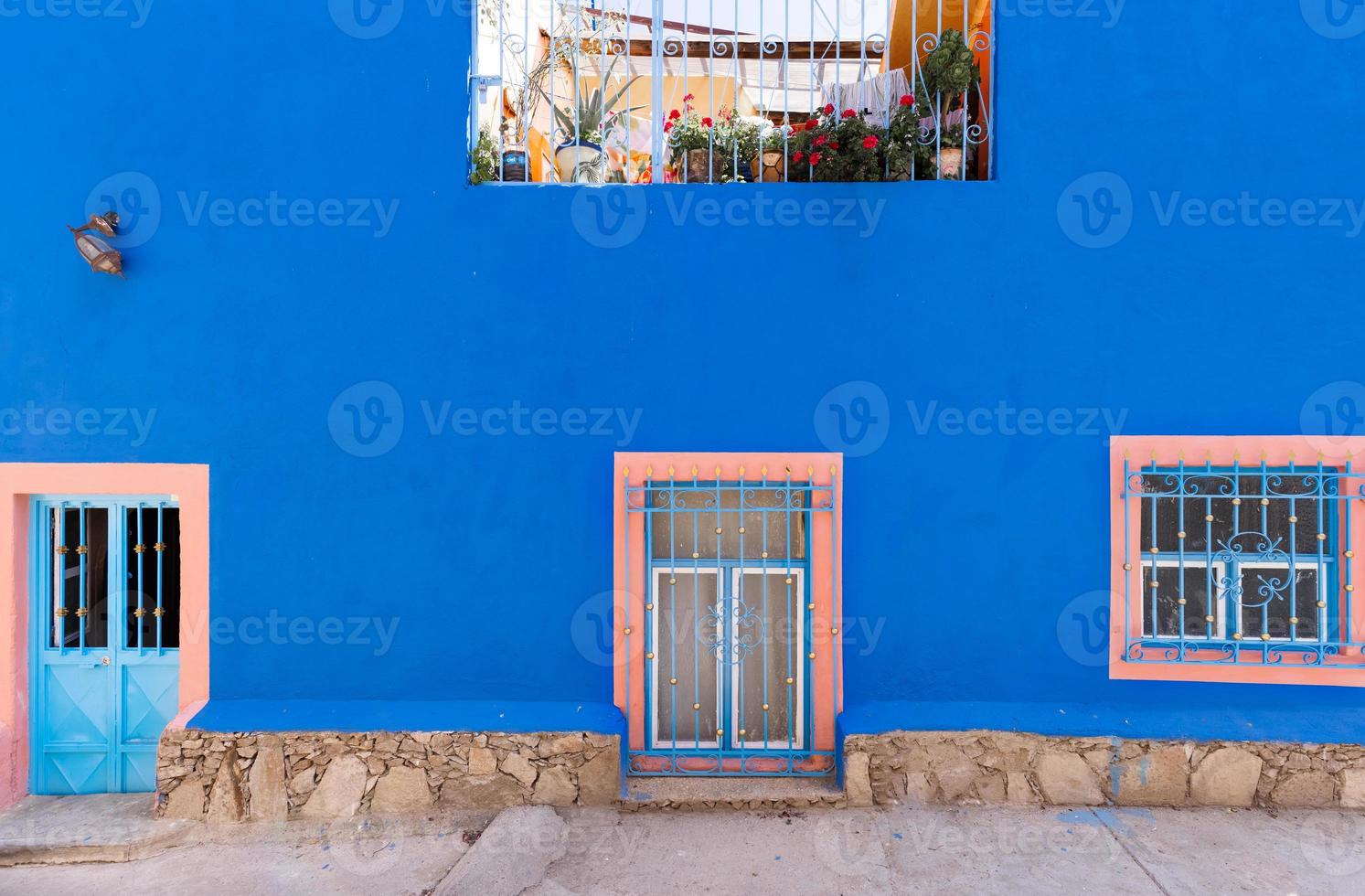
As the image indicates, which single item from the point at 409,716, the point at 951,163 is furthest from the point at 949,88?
the point at 409,716

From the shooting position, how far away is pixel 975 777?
3.95m

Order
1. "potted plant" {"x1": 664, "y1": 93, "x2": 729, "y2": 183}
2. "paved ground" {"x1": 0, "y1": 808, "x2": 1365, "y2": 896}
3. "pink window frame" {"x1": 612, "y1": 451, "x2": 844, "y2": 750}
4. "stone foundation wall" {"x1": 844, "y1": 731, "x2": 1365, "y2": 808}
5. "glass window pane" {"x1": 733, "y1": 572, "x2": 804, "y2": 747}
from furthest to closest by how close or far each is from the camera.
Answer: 1. "potted plant" {"x1": 664, "y1": 93, "x2": 729, "y2": 183}
2. "glass window pane" {"x1": 733, "y1": 572, "x2": 804, "y2": 747}
3. "pink window frame" {"x1": 612, "y1": 451, "x2": 844, "y2": 750}
4. "stone foundation wall" {"x1": 844, "y1": 731, "x2": 1365, "y2": 808}
5. "paved ground" {"x1": 0, "y1": 808, "x2": 1365, "y2": 896}

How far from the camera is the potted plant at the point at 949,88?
4062mm

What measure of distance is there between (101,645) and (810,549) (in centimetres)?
403

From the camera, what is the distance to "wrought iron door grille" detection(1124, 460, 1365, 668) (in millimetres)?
3912

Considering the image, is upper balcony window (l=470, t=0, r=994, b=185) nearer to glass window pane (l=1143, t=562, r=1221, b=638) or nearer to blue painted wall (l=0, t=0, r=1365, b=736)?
blue painted wall (l=0, t=0, r=1365, b=736)

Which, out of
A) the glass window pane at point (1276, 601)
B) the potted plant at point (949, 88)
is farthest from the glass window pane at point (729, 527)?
the glass window pane at point (1276, 601)

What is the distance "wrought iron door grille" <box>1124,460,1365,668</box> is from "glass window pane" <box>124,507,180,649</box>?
525 centimetres

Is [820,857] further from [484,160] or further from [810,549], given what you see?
[484,160]

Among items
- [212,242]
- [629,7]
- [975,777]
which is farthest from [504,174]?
[975,777]

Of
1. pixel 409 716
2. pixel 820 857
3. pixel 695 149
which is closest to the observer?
pixel 820 857

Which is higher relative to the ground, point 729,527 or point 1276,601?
point 729,527

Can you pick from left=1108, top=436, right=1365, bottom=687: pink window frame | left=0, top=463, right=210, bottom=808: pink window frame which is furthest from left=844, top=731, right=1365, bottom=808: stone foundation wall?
left=0, top=463, right=210, bottom=808: pink window frame

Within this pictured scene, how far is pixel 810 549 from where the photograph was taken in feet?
13.2
